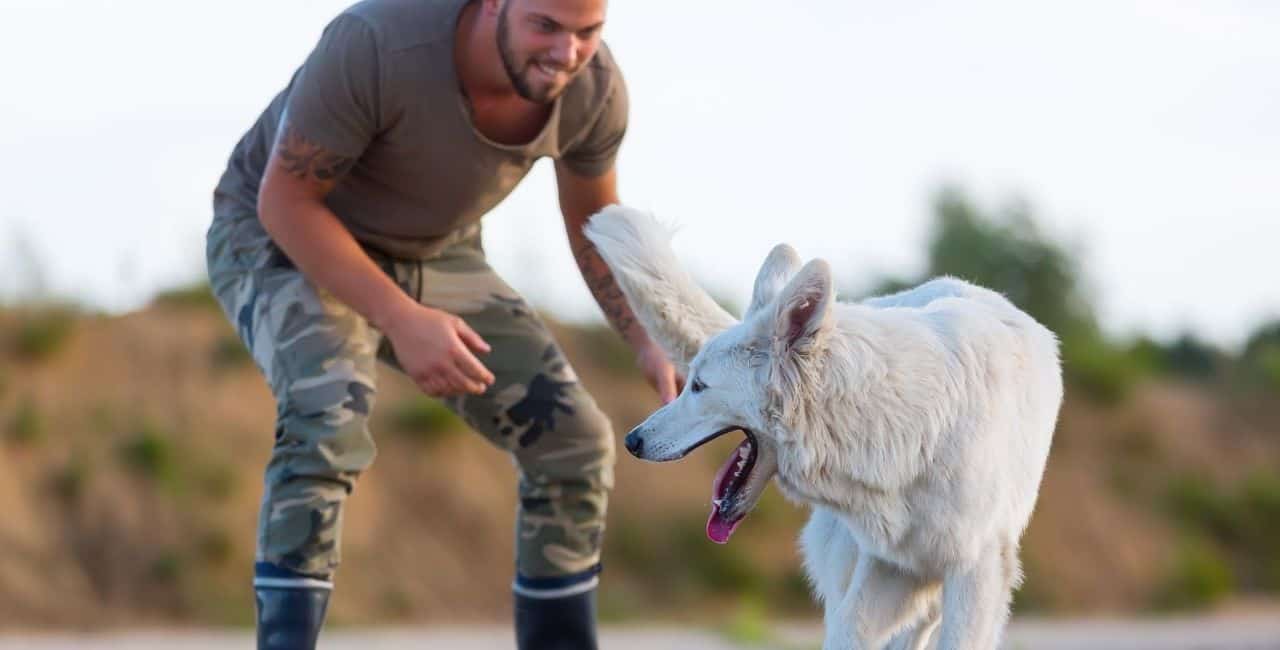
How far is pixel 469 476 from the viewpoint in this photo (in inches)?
633

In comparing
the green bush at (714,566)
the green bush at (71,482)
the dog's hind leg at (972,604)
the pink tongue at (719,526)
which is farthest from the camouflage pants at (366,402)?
the green bush at (714,566)

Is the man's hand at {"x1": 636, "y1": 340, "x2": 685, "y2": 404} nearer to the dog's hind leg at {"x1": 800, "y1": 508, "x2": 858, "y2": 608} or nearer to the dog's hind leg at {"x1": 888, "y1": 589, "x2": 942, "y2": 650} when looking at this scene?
the dog's hind leg at {"x1": 800, "y1": 508, "x2": 858, "y2": 608}

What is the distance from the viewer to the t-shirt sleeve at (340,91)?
4621 millimetres

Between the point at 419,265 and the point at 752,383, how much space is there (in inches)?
56.7

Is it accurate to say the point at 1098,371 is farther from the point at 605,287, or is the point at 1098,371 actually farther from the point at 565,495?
the point at 565,495

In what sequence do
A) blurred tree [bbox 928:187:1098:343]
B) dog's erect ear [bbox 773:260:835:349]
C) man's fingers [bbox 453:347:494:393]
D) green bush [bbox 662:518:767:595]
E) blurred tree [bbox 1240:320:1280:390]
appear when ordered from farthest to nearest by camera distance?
blurred tree [bbox 1240:320:1280:390] → blurred tree [bbox 928:187:1098:343] → green bush [bbox 662:518:767:595] → man's fingers [bbox 453:347:494:393] → dog's erect ear [bbox 773:260:835:349]

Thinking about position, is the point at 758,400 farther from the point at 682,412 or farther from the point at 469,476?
the point at 469,476

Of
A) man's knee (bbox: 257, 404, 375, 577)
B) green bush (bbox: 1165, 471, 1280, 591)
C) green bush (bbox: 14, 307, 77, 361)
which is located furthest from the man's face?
green bush (bbox: 1165, 471, 1280, 591)

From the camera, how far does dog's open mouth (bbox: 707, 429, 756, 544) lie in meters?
4.32

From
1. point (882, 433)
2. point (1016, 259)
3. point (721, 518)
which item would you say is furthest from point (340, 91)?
point (1016, 259)

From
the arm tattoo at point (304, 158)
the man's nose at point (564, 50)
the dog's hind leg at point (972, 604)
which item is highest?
the man's nose at point (564, 50)

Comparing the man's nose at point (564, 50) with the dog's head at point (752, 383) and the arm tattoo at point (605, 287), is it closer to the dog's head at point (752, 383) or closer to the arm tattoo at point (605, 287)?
the dog's head at point (752, 383)

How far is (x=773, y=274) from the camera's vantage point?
4.54m

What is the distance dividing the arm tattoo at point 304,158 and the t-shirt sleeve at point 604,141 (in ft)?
2.90
